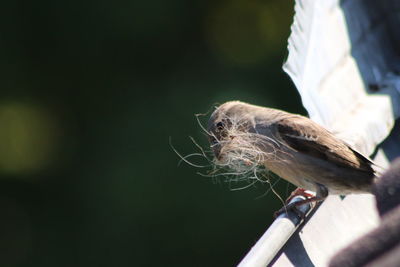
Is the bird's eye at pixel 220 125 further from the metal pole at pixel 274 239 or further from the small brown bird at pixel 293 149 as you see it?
the metal pole at pixel 274 239

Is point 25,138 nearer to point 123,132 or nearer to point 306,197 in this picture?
point 123,132

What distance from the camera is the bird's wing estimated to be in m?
2.90

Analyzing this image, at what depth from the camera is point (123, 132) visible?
4.52 metres

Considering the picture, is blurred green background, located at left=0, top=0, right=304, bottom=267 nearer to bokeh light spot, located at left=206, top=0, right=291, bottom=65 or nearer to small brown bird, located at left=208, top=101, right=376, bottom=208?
bokeh light spot, located at left=206, top=0, right=291, bottom=65

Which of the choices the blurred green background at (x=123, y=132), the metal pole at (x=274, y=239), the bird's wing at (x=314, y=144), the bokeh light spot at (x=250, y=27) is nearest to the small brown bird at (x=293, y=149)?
the bird's wing at (x=314, y=144)

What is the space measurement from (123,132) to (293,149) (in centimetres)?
168

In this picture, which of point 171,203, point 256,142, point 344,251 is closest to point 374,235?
point 344,251

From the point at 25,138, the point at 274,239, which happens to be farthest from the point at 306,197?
the point at 25,138

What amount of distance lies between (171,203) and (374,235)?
3541 millimetres

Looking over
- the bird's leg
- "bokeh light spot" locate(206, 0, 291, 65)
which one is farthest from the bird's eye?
"bokeh light spot" locate(206, 0, 291, 65)

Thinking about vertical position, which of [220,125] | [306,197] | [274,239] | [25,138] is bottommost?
[306,197]

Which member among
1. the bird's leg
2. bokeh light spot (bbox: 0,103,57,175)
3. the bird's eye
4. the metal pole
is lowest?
the bird's leg

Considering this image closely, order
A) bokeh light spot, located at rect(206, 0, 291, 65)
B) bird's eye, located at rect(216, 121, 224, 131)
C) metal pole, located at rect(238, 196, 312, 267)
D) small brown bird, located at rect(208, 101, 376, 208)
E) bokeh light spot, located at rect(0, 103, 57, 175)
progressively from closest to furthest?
metal pole, located at rect(238, 196, 312, 267), small brown bird, located at rect(208, 101, 376, 208), bird's eye, located at rect(216, 121, 224, 131), bokeh light spot, located at rect(0, 103, 57, 175), bokeh light spot, located at rect(206, 0, 291, 65)

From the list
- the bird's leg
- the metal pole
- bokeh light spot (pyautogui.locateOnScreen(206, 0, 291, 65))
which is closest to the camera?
the metal pole
